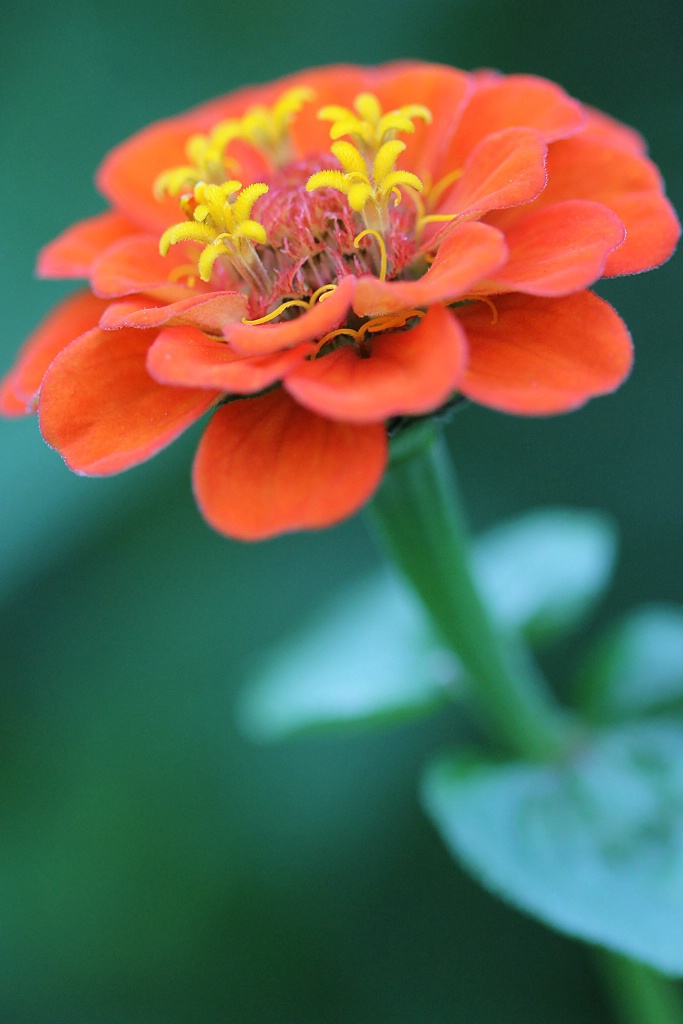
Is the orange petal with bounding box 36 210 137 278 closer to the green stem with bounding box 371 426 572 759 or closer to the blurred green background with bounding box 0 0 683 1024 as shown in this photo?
the green stem with bounding box 371 426 572 759

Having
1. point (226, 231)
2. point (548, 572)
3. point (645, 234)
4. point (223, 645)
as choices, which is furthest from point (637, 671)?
point (223, 645)

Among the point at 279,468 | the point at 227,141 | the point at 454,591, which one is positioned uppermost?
the point at 227,141

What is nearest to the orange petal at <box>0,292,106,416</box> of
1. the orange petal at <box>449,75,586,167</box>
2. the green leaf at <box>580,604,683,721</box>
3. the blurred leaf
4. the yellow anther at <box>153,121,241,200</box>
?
the yellow anther at <box>153,121,241,200</box>

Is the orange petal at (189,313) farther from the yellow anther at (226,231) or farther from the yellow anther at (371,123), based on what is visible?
the yellow anther at (371,123)

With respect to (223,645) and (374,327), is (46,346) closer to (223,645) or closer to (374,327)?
(374,327)

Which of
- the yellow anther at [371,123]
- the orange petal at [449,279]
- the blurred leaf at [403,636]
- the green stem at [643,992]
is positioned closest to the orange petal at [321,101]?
the yellow anther at [371,123]
